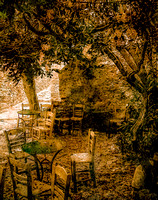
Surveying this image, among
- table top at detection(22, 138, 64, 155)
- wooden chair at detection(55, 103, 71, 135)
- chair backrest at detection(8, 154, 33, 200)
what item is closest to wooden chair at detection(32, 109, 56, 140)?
wooden chair at detection(55, 103, 71, 135)

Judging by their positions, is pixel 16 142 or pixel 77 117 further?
pixel 77 117

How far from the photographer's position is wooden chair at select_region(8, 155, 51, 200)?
2.55 meters

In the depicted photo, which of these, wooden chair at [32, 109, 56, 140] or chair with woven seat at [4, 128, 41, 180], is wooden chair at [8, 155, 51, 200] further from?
wooden chair at [32, 109, 56, 140]

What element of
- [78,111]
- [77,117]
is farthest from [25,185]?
[78,111]

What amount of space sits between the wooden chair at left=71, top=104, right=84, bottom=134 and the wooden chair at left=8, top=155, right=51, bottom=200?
4.35 metres

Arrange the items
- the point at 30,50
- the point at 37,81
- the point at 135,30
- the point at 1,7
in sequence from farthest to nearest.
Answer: the point at 37,81 → the point at 30,50 → the point at 135,30 → the point at 1,7

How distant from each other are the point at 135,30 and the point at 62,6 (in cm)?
173

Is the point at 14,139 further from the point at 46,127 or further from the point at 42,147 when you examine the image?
the point at 46,127

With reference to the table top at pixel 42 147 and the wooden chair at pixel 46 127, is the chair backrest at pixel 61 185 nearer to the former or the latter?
the table top at pixel 42 147

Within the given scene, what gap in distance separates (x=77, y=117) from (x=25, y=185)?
5123mm

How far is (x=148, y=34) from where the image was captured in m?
3.80

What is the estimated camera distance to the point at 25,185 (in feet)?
9.70

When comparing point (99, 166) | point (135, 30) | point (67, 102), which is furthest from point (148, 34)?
point (67, 102)

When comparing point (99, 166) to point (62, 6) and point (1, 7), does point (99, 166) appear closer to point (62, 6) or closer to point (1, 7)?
point (62, 6)
